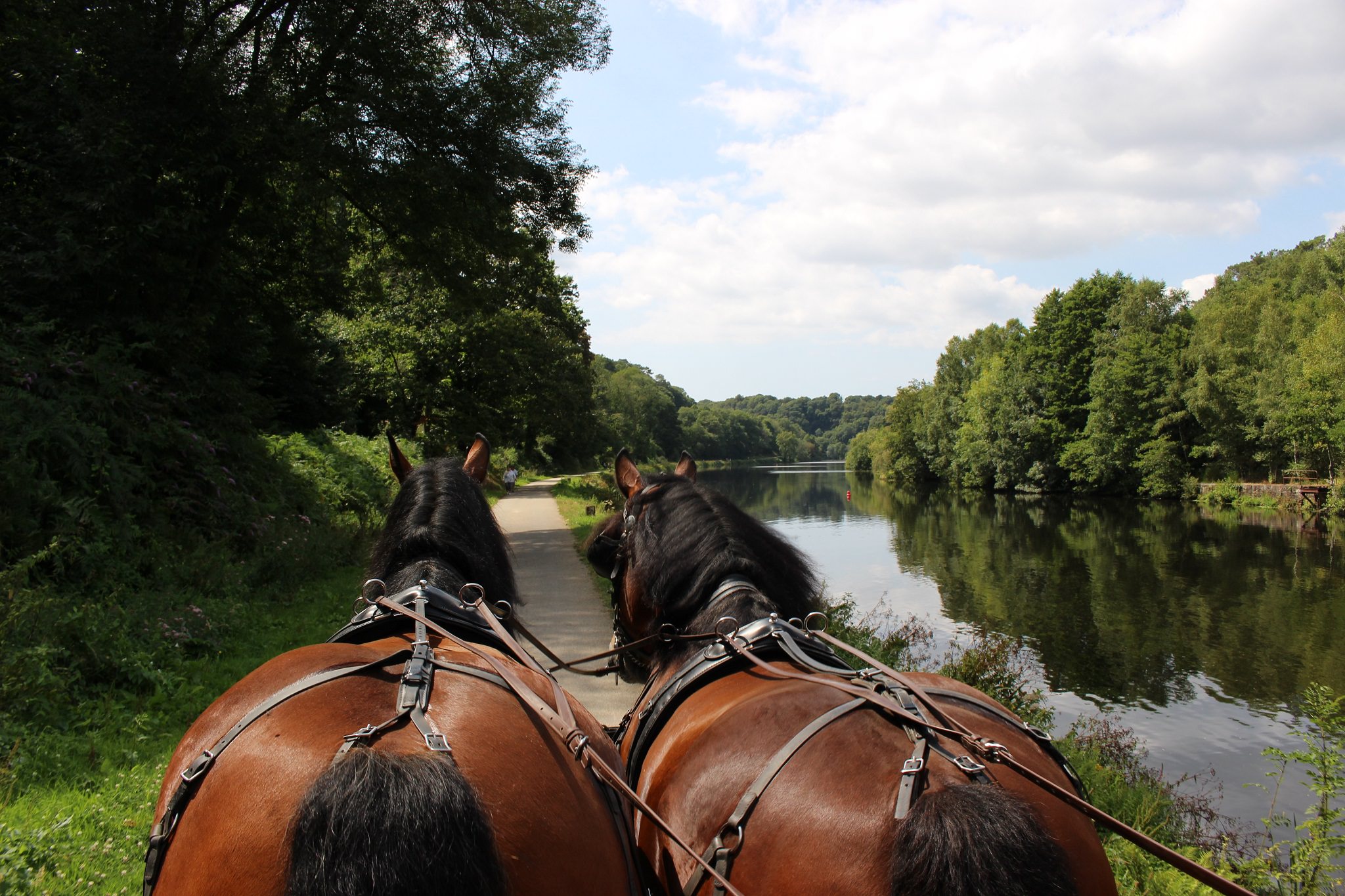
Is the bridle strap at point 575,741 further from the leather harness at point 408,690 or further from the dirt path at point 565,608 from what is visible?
the dirt path at point 565,608

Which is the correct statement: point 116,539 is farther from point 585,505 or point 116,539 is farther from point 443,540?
point 585,505

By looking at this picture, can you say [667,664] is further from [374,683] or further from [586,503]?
[586,503]

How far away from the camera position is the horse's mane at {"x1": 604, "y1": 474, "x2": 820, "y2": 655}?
2.92 metres

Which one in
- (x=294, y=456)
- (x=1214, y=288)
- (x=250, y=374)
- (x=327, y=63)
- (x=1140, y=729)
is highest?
(x=1214, y=288)

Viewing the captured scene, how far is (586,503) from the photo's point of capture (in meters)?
21.0

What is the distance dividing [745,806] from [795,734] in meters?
0.23

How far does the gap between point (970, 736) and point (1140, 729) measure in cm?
1065

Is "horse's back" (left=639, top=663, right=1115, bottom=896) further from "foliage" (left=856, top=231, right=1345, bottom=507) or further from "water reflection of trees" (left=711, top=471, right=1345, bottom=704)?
"foliage" (left=856, top=231, right=1345, bottom=507)

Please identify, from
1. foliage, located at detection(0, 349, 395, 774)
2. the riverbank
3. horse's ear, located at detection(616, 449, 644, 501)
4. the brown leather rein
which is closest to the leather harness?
the brown leather rein

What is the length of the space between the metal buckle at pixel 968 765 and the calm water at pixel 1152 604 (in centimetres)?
254

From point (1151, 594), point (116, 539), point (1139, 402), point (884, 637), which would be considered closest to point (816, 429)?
point (1139, 402)

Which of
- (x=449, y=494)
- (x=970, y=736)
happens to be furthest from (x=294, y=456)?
(x=970, y=736)

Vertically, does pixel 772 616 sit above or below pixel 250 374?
below

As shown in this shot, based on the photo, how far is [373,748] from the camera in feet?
4.78
